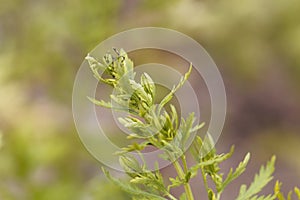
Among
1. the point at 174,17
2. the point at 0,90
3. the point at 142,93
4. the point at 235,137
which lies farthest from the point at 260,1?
the point at 142,93

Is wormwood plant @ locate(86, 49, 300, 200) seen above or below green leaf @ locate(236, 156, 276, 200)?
above

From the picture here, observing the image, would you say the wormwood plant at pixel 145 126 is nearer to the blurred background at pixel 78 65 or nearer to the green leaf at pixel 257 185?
the green leaf at pixel 257 185

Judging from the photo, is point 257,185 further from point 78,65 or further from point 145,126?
point 78,65

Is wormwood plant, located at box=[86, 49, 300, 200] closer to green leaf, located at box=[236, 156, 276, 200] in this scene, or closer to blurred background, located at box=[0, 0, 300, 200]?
green leaf, located at box=[236, 156, 276, 200]

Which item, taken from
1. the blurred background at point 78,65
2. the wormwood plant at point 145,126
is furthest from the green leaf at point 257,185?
the blurred background at point 78,65

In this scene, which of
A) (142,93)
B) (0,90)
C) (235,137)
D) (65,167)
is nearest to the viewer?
(142,93)

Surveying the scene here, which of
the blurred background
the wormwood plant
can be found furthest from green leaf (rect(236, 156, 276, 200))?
the blurred background

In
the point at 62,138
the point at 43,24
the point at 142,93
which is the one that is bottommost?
the point at 142,93

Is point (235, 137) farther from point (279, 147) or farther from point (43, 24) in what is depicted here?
point (43, 24)

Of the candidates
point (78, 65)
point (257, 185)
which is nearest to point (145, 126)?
point (257, 185)
